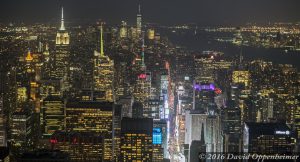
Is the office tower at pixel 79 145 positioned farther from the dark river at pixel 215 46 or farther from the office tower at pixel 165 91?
the office tower at pixel 165 91

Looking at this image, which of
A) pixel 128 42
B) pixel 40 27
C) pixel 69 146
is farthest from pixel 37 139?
pixel 128 42

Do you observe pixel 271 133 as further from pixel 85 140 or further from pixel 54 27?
pixel 54 27

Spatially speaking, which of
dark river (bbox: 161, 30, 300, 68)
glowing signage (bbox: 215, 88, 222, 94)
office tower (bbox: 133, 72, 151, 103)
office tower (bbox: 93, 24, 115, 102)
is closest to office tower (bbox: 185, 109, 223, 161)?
glowing signage (bbox: 215, 88, 222, 94)

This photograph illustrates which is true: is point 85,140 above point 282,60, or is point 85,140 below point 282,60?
below

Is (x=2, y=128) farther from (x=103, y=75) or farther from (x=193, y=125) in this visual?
(x=193, y=125)

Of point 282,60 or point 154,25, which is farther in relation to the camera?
point 154,25

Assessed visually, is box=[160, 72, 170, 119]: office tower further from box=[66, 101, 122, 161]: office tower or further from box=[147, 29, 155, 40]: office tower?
box=[147, 29, 155, 40]: office tower

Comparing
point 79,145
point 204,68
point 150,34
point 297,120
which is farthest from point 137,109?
point 297,120
